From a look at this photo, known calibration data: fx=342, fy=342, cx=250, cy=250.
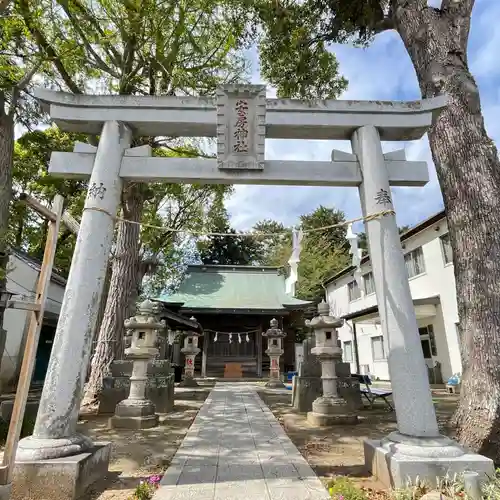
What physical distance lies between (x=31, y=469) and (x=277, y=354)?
1295 cm

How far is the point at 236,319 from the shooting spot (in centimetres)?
1952

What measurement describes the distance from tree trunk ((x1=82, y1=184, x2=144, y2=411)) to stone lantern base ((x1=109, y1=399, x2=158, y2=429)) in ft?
6.32

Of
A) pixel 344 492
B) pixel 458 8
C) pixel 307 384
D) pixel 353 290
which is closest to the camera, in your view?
pixel 344 492

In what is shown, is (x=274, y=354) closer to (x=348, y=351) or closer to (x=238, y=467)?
(x=348, y=351)

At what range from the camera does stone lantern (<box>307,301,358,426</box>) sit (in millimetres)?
7105

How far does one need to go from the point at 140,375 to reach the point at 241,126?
232 inches

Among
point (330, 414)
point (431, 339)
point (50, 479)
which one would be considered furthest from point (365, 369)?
point (50, 479)

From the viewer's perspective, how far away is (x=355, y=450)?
17.0 feet

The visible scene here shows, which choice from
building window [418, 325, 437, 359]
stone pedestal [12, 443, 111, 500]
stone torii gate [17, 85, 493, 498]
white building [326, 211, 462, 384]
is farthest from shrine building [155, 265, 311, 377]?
stone pedestal [12, 443, 111, 500]

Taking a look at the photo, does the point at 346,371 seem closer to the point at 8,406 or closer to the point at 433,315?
the point at 8,406

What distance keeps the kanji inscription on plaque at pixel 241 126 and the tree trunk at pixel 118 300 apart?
584 centimetres

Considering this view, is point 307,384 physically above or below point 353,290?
below

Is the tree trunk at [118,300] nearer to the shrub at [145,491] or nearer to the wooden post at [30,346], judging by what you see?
the shrub at [145,491]

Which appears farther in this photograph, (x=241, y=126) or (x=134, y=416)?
(x=134, y=416)
